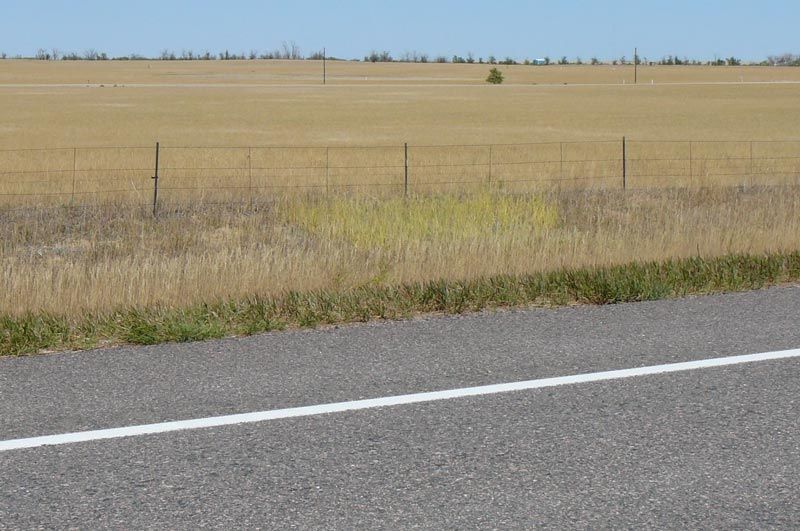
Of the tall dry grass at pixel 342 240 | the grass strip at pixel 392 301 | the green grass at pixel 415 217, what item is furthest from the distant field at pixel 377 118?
the grass strip at pixel 392 301

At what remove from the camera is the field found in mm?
8406

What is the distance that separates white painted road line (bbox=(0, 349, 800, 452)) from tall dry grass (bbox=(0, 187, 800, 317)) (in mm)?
2633

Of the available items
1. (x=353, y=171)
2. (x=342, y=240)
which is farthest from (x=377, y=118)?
(x=342, y=240)

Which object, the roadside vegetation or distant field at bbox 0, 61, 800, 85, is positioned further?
distant field at bbox 0, 61, 800, 85

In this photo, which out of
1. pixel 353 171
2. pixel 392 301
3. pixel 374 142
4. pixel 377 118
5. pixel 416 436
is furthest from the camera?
pixel 377 118

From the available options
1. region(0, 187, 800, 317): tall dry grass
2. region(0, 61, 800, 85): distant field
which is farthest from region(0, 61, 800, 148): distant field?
region(0, 61, 800, 85): distant field

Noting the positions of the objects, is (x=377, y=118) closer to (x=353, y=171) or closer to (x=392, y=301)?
(x=353, y=171)

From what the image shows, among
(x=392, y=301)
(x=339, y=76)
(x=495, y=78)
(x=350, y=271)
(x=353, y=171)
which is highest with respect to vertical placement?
(x=339, y=76)

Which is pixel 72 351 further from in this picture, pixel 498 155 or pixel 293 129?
pixel 293 129

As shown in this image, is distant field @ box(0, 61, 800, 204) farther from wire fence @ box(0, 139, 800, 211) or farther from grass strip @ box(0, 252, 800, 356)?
grass strip @ box(0, 252, 800, 356)

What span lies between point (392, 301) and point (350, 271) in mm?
1636

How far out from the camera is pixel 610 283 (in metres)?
7.62

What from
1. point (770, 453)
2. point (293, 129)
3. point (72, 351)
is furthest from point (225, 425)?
point (293, 129)

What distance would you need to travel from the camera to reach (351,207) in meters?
15.2
